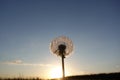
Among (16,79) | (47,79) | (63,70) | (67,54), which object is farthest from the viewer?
(47,79)

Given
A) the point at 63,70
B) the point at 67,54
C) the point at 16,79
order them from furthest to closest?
1. the point at 16,79
2. the point at 67,54
3. the point at 63,70

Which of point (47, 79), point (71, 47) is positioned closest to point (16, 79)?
point (47, 79)

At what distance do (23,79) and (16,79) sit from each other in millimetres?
1106

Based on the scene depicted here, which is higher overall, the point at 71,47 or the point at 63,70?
the point at 71,47

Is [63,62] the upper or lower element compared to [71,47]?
lower

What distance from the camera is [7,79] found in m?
32.1

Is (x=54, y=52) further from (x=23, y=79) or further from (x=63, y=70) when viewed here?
(x=23, y=79)

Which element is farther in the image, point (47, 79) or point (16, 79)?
point (47, 79)

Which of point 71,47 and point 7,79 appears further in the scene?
point 7,79

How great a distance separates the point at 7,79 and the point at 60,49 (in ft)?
43.1

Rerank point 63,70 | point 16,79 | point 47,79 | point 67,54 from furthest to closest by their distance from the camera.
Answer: point 47,79
point 16,79
point 67,54
point 63,70

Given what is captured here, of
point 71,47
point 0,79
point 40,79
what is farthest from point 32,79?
point 71,47

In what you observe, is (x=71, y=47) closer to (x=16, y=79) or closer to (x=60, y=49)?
(x=60, y=49)

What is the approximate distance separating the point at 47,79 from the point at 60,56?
13.5 m
